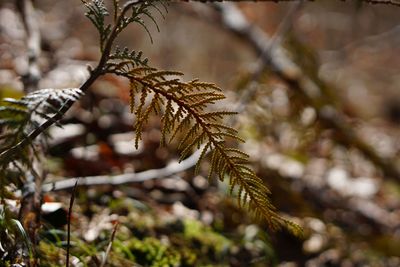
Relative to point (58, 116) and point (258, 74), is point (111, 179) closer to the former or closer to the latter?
point (58, 116)

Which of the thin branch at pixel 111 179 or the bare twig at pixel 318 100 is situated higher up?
the bare twig at pixel 318 100

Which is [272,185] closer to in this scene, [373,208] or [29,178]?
[373,208]

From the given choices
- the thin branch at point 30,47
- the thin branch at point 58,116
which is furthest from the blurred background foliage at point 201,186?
the thin branch at point 58,116

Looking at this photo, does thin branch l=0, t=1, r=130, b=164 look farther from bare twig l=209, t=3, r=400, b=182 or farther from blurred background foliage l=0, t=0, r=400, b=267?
bare twig l=209, t=3, r=400, b=182

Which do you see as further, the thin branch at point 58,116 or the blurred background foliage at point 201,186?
the blurred background foliage at point 201,186

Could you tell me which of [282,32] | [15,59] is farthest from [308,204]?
[15,59]

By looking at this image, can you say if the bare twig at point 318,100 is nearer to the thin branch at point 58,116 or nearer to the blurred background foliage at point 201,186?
the blurred background foliage at point 201,186

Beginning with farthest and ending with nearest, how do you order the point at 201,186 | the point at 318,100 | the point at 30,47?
the point at 318,100 < the point at 201,186 < the point at 30,47

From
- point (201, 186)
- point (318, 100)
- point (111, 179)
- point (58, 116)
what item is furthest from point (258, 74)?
point (58, 116)

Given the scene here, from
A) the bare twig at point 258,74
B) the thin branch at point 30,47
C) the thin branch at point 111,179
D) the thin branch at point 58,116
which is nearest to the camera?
the thin branch at point 58,116

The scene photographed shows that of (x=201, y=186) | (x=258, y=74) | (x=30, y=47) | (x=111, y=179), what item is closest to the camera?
(x=111, y=179)

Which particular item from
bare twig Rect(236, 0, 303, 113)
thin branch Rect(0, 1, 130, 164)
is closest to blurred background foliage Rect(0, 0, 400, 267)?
bare twig Rect(236, 0, 303, 113)
